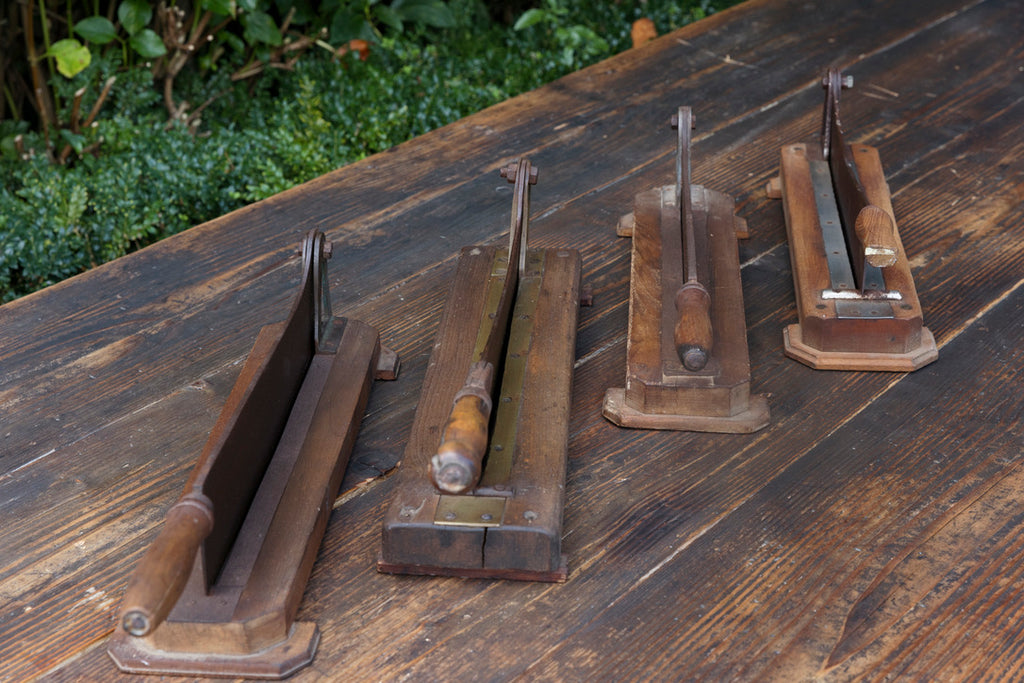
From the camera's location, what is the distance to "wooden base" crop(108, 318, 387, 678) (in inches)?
40.4

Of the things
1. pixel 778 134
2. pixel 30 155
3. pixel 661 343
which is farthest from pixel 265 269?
pixel 30 155

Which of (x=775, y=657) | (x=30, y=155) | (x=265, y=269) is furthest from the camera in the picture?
(x=30, y=155)

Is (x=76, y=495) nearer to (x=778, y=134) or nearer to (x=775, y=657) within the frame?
(x=775, y=657)

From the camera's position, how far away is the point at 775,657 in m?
1.04

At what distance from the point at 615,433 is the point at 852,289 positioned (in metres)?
0.40

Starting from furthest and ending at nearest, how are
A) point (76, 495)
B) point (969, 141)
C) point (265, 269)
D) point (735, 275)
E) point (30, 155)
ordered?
point (30, 155) → point (969, 141) → point (265, 269) → point (735, 275) → point (76, 495)

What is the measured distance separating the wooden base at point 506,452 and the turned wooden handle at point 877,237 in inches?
15.1

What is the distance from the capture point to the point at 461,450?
1.00m

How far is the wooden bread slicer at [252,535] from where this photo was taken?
37.6 inches

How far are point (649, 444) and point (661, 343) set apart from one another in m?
0.13

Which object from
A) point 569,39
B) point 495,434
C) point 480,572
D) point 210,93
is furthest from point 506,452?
point 210,93

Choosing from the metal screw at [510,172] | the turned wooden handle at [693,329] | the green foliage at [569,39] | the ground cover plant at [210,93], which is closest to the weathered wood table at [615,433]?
the turned wooden handle at [693,329]

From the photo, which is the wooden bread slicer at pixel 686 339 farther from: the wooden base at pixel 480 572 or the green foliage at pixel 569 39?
the green foliage at pixel 569 39

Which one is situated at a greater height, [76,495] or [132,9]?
[132,9]
